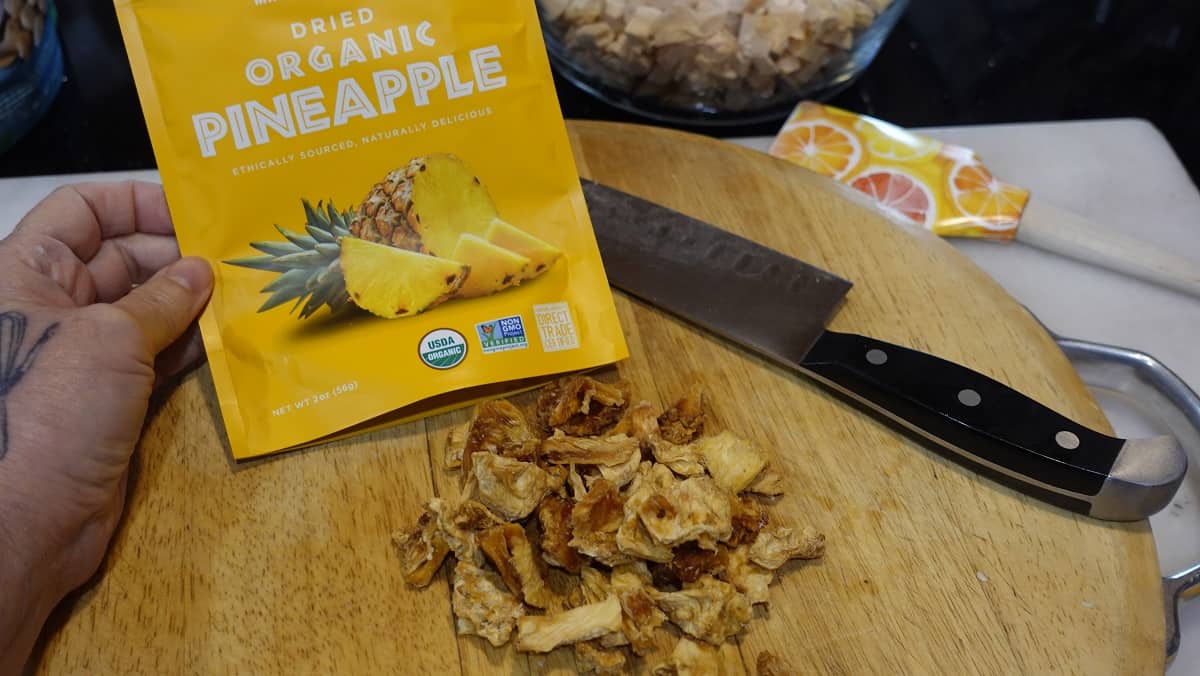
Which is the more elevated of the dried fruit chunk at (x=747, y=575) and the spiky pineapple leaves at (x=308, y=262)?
the spiky pineapple leaves at (x=308, y=262)

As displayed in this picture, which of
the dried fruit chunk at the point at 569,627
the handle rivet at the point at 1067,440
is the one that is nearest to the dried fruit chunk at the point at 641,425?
the dried fruit chunk at the point at 569,627

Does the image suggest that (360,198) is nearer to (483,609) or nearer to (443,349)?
(443,349)

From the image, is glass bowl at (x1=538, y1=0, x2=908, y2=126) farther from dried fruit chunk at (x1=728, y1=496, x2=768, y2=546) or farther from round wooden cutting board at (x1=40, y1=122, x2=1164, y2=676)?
dried fruit chunk at (x1=728, y1=496, x2=768, y2=546)

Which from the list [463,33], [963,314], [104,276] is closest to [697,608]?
[963,314]

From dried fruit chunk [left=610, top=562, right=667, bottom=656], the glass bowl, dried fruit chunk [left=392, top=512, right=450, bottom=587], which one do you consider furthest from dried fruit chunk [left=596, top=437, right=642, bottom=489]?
the glass bowl

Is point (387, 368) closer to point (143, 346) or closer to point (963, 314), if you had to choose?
point (143, 346)

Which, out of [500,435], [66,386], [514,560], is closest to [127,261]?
[66,386]

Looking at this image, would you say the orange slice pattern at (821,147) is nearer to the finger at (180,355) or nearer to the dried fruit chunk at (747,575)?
the dried fruit chunk at (747,575)
